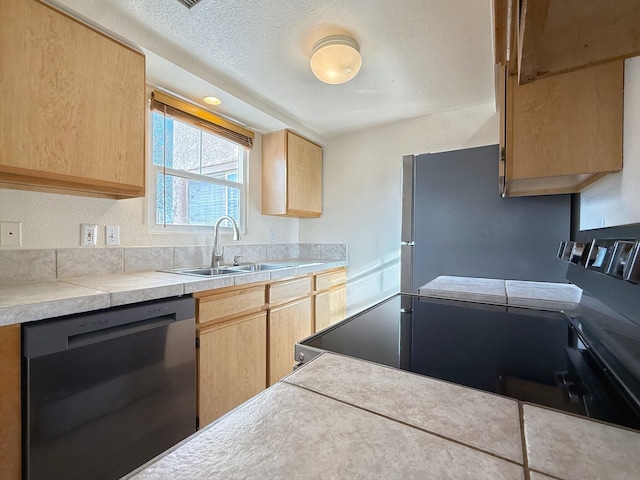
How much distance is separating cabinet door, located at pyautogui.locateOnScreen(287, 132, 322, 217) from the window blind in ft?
1.31

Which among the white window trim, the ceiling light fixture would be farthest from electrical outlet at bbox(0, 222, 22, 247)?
the ceiling light fixture

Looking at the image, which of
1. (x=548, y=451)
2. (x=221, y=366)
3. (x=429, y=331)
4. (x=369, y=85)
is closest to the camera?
(x=548, y=451)

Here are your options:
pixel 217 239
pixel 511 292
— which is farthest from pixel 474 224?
pixel 217 239

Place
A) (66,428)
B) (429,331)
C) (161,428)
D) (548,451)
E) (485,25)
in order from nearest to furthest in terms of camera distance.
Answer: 1. (548,451)
2. (429,331)
3. (66,428)
4. (161,428)
5. (485,25)

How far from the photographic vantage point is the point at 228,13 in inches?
56.7

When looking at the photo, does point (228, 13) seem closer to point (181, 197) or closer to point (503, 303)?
point (181, 197)

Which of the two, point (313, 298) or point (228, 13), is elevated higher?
point (228, 13)

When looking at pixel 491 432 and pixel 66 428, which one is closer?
pixel 491 432

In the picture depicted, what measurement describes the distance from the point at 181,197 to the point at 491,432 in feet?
7.44

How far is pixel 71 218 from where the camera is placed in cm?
159

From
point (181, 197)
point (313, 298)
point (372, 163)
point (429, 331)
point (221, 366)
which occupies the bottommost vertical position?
point (221, 366)

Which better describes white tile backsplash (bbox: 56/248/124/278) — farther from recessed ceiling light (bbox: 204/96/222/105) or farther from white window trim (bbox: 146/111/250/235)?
recessed ceiling light (bbox: 204/96/222/105)

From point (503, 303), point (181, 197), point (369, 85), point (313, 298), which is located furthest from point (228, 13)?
point (313, 298)

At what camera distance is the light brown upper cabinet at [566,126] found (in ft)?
3.20
